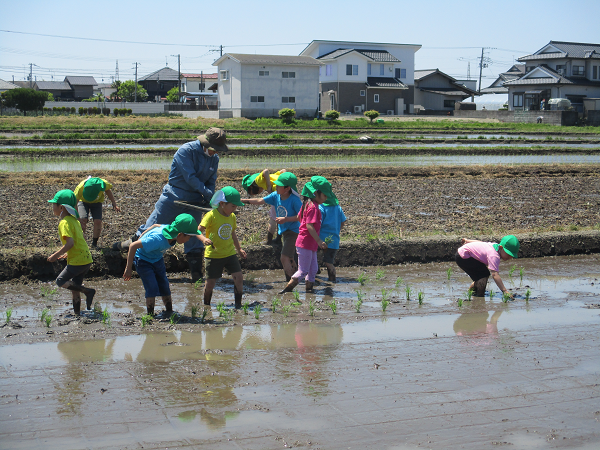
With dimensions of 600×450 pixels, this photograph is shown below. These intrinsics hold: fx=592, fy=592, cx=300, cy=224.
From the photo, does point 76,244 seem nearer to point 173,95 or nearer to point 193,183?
point 193,183

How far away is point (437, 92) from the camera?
60.8 m

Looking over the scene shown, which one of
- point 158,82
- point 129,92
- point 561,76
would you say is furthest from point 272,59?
point 158,82

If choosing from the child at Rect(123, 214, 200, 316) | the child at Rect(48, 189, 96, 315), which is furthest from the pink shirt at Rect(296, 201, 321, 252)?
the child at Rect(48, 189, 96, 315)

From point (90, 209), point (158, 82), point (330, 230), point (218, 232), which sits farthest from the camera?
point (158, 82)

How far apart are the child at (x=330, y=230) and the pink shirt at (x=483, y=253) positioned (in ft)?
4.63

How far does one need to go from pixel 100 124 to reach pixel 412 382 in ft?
119

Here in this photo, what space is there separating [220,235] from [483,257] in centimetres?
279

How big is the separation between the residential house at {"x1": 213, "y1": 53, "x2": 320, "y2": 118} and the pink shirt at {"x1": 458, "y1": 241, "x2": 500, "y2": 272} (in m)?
42.2

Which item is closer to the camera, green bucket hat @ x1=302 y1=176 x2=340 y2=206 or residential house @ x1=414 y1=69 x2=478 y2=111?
green bucket hat @ x1=302 y1=176 x2=340 y2=206

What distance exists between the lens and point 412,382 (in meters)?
4.02

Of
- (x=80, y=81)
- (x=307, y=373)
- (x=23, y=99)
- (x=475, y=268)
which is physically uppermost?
(x=80, y=81)

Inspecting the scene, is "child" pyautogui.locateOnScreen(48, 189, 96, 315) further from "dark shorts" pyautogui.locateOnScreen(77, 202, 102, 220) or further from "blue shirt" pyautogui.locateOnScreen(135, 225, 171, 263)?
"dark shorts" pyautogui.locateOnScreen(77, 202, 102, 220)

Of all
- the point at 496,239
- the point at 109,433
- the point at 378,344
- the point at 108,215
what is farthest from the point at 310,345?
→ the point at 108,215

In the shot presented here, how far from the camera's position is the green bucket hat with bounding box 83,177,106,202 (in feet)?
23.4
